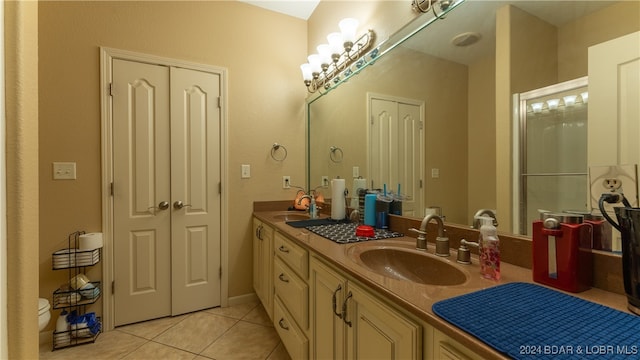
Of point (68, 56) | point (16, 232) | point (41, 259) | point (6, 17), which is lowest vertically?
point (41, 259)

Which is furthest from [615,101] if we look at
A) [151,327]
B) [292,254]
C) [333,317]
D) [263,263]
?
[151,327]

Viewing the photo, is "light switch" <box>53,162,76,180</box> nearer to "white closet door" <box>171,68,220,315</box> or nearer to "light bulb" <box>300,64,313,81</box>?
"white closet door" <box>171,68,220,315</box>

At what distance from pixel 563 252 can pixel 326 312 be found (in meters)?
0.81

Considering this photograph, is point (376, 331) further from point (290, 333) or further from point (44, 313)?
point (44, 313)

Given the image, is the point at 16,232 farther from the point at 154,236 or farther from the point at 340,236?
the point at 154,236

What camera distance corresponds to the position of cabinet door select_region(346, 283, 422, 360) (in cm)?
69

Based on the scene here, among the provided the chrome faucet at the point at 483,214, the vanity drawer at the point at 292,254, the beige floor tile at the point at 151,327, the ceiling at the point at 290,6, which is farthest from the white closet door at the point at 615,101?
the beige floor tile at the point at 151,327

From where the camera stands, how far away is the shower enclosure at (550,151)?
32.2 inches

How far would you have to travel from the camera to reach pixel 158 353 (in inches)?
67.9

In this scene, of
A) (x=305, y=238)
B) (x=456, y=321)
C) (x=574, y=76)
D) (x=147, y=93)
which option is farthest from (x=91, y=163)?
(x=574, y=76)

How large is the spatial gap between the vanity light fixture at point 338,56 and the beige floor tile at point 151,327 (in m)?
2.17

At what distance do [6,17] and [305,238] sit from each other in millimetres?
1158

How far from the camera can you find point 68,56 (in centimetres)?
187

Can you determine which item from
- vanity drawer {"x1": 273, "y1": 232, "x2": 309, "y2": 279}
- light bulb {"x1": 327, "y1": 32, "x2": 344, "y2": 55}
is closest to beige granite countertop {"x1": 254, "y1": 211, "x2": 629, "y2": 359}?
vanity drawer {"x1": 273, "y1": 232, "x2": 309, "y2": 279}
